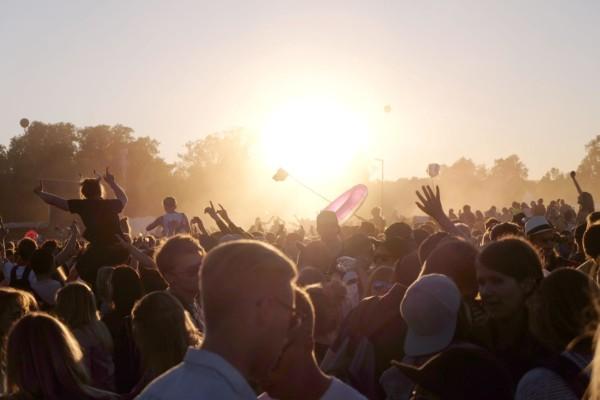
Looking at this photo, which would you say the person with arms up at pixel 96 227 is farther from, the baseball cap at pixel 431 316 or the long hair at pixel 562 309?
the long hair at pixel 562 309

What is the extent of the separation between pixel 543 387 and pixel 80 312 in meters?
3.63

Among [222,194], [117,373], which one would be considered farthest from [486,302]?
[222,194]

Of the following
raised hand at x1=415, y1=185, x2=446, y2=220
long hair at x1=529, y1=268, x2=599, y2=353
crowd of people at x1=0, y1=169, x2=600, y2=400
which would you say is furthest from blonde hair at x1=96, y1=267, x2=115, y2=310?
long hair at x1=529, y1=268, x2=599, y2=353

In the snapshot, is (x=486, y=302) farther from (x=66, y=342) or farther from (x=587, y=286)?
(x=66, y=342)

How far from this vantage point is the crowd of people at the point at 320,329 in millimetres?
2660

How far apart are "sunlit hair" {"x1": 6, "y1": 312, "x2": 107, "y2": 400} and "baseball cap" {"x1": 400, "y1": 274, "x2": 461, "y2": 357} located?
1711 mm

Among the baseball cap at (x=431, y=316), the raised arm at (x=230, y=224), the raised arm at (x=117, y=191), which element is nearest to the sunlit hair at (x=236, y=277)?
the baseball cap at (x=431, y=316)

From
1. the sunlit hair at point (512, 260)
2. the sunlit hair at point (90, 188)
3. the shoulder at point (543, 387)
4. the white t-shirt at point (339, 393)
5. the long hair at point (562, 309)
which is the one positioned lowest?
the white t-shirt at point (339, 393)

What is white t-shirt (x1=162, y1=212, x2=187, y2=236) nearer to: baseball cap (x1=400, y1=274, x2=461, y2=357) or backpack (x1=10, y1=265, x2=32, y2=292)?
backpack (x1=10, y1=265, x2=32, y2=292)

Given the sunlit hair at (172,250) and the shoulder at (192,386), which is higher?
the sunlit hair at (172,250)

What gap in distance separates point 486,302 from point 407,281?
1.35 m

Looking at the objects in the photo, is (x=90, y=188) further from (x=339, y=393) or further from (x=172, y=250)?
(x=339, y=393)

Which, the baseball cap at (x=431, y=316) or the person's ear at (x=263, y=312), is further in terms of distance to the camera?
the baseball cap at (x=431, y=316)

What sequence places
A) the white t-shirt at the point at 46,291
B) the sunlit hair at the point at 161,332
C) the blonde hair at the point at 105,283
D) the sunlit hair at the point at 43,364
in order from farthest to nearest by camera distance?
the white t-shirt at the point at 46,291
the blonde hair at the point at 105,283
the sunlit hair at the point at 161,332
the sunlit hair at the point at 43,364
